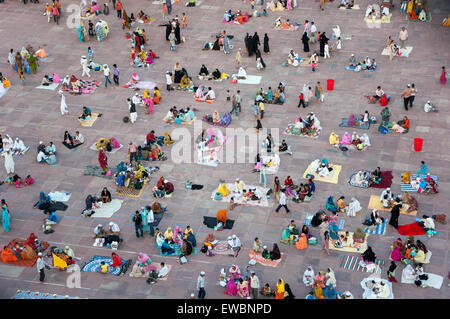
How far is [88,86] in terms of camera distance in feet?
158

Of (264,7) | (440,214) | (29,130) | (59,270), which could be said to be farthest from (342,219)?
(264,7)

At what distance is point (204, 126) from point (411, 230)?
609 inches

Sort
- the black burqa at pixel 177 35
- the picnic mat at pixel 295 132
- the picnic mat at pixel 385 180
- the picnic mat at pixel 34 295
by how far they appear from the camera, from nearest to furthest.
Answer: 1. the picnic mat at pixel 34 295
2. the picnic mat at pixel 385 180
3. the picnic mat at pixel 295 132
4. the black burqa at pixel 177 35

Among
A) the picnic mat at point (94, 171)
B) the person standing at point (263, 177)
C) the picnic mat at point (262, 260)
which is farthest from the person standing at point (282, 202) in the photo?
the picnic mat at point (94, 171)

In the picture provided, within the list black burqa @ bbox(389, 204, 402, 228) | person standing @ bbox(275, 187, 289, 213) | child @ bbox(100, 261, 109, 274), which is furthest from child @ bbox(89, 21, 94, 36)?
black burqa @ bbox(389, 204, 402, 228)

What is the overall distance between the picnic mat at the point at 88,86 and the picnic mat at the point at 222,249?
1890 centimetres

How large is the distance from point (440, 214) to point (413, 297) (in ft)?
19.7

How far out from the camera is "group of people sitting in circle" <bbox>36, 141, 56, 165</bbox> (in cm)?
4042

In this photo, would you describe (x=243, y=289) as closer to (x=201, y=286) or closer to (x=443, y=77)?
(x=201, y=286)

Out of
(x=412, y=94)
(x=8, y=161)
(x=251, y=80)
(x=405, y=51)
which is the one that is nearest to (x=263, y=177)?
(x=251, y=80)

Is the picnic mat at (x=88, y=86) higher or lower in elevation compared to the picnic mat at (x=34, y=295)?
higher

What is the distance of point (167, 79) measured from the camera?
152ft

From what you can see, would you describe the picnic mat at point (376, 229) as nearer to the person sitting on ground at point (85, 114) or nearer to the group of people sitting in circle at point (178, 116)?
the group of people sitting in circle at point (178, 116)

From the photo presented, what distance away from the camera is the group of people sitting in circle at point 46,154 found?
133 feet
